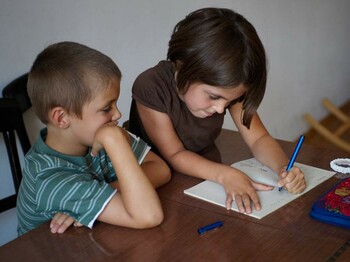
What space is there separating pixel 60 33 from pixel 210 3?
1041 millimetres

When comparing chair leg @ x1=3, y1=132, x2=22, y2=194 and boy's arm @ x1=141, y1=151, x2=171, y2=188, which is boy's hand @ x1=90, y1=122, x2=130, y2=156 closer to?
boy's arm @ x1=141, y1=151, x2=171, y2=188

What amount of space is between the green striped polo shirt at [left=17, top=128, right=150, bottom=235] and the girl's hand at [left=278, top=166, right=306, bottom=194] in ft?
1.27

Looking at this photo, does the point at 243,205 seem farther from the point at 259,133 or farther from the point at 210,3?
the point at 210,3

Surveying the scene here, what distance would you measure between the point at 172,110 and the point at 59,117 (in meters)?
0.37

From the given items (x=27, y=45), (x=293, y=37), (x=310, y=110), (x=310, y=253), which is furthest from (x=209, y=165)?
(x=310, y=110)

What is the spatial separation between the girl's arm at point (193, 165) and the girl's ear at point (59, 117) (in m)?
0.31

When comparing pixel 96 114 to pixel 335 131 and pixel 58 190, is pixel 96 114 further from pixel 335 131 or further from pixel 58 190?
pixel 335 131

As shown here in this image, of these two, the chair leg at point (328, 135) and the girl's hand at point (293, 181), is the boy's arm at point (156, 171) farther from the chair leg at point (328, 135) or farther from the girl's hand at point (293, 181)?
the chair leg at point (328, 135)

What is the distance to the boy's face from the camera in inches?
37.0

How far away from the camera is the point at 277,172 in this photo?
1.12m

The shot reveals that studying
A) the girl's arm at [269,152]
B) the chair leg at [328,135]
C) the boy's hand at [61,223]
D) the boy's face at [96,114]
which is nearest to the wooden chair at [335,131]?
the chair leg at [328,135]

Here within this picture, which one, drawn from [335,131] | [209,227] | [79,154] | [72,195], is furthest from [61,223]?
[335,131]

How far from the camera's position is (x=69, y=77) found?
934 millimetres

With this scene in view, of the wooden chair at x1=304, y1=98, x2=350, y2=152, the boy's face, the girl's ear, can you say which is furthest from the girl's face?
the wooden chair at x1=304, y1=98, x2=350, y2=152
